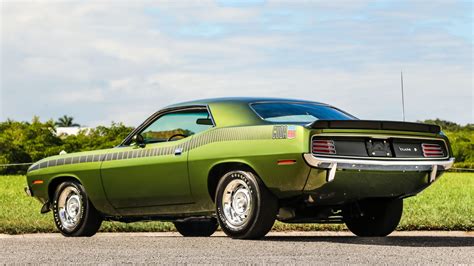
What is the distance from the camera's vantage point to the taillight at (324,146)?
8938mm

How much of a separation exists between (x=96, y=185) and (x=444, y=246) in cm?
422

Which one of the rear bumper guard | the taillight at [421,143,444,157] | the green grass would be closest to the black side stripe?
the rear bumper guard

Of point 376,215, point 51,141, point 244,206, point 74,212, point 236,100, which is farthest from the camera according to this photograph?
point 51,141

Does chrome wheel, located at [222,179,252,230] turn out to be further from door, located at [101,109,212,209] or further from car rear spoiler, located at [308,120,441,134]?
car rear spoiler, located at [308,120,441,134]

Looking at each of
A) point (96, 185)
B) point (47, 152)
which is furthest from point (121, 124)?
point (96, 185)

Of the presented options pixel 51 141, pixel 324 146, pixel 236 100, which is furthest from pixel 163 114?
pixel 51 141

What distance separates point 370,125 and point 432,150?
3.34 ft

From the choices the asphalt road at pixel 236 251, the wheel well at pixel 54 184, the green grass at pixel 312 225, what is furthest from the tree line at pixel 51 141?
the asphalt road at pixel 236 251

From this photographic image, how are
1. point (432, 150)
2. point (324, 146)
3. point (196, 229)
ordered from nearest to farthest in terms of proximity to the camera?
point (324, 146), point (432, 150), point (196, 229)

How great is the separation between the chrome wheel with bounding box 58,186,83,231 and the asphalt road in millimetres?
1129

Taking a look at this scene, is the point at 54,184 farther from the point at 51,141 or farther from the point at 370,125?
the point at 51,141

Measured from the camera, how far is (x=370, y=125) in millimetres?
9164

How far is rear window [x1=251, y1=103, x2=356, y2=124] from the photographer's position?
9.83 metres

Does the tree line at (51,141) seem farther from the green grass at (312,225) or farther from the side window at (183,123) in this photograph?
the side window at (183,123)
